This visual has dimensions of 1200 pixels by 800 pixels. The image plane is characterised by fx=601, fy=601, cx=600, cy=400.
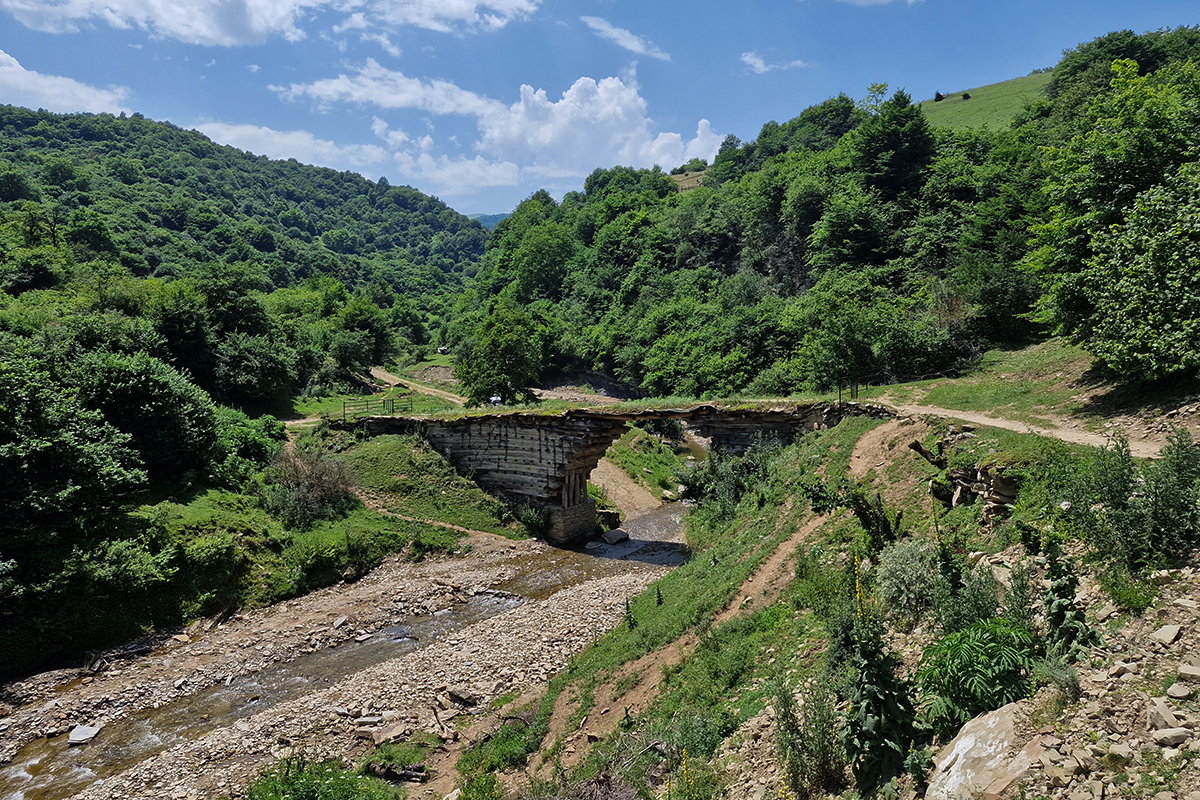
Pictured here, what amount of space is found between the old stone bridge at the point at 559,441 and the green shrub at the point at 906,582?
15.6m

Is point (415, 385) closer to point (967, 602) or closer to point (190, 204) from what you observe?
point (967, 602)

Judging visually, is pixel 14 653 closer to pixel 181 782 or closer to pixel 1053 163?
pixel 181 782

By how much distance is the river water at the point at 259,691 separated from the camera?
14.6m

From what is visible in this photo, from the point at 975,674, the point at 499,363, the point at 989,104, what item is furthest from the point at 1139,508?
the point at 989,104

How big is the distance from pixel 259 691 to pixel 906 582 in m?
18.2

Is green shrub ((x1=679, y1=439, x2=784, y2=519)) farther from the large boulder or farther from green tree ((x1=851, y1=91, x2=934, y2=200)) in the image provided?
green tree ((x1=851, y1=91, x2=934, y2=200))

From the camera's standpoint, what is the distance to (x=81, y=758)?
49.5ft

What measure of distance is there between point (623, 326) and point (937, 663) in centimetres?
6306

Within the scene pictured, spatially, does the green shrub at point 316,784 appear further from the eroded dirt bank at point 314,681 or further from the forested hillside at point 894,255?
the forested hillside at point 894,255

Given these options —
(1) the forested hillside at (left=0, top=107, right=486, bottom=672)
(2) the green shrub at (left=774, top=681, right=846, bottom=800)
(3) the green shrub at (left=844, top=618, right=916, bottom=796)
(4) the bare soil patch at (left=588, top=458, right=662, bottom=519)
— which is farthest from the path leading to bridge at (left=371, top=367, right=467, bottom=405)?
(3) the green shrub at (left=844, top=618, right=916, bottom=796)

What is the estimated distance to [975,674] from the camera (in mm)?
6820

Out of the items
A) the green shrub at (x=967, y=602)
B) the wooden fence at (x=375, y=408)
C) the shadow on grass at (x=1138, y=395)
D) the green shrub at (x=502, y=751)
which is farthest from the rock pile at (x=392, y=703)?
the wooden fence at (x=375, y=408)

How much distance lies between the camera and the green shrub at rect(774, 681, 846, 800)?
7551mm

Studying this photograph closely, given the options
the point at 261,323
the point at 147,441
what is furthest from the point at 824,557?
the point at 261,323
